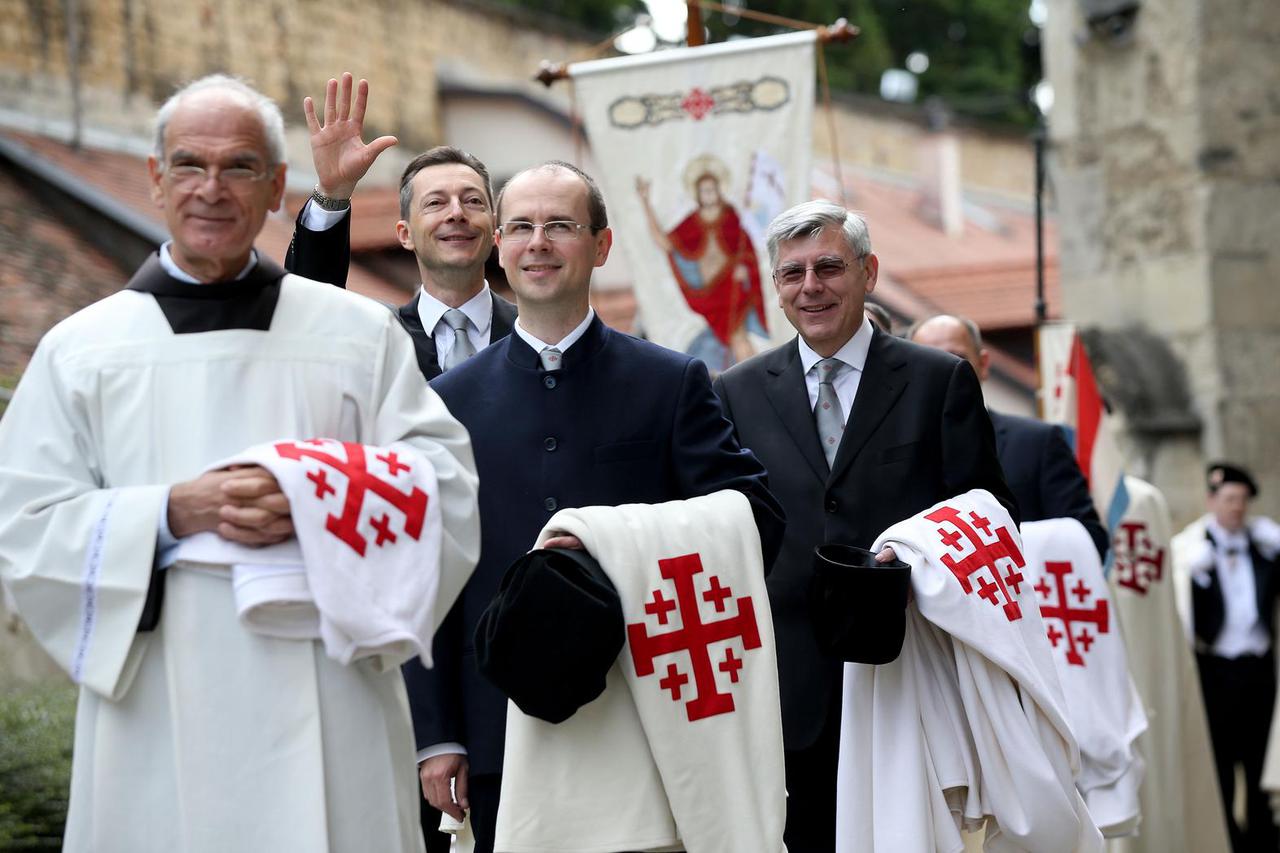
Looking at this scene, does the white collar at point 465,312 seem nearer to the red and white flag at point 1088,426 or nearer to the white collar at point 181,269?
the white collar at point 181,269

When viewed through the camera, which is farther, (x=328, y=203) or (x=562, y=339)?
(x=328, y=203)

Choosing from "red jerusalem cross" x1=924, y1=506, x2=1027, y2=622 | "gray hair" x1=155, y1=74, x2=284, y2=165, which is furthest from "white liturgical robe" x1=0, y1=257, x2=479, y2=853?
"red jerusalem cross" x1=924, y1=506, x2=1027, y2=622

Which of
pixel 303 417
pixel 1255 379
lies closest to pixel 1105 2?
pixel 1255 379

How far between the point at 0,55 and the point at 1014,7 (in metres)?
23.7

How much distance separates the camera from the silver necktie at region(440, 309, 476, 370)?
5371 millimetres

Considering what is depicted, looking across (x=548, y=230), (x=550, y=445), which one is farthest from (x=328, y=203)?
(x=550, y=445)

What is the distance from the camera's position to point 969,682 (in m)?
4.95

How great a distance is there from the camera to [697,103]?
912 centimetres

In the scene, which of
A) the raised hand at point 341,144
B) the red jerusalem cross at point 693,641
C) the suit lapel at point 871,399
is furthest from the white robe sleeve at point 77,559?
the suit lapel at point 871,399

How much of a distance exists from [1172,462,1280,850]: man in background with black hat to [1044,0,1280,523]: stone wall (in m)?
2.40

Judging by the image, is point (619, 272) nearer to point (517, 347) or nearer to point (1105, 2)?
point (1105, 2)

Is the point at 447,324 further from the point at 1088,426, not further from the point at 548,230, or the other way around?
the point at 1088,426

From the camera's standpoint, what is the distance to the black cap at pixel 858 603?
185 inches

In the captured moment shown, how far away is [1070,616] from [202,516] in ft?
13.8
